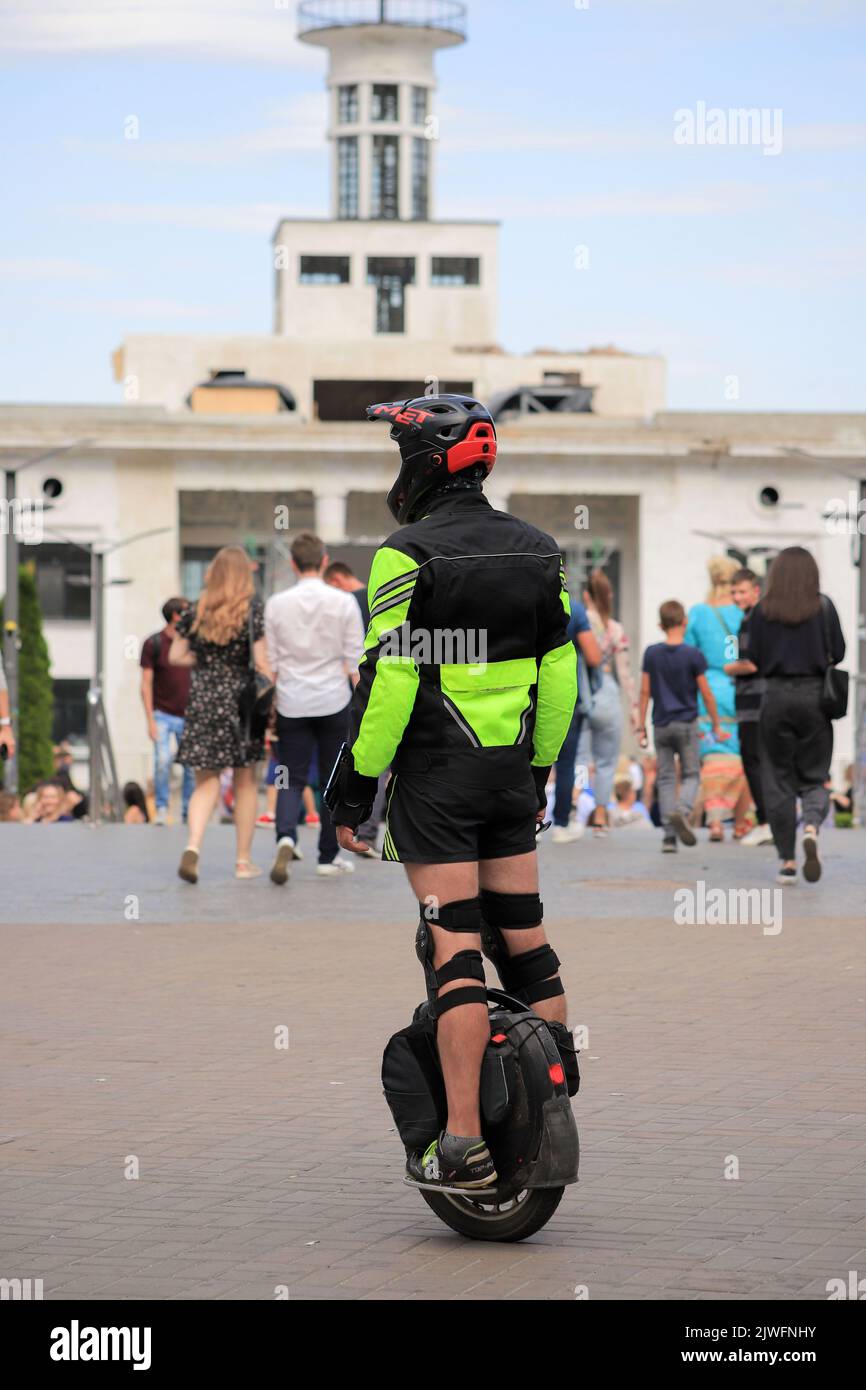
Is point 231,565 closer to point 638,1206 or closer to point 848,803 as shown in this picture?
point 638,1206

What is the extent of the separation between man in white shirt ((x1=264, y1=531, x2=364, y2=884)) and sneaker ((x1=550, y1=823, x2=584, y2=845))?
3431mm

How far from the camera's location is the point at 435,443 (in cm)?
563

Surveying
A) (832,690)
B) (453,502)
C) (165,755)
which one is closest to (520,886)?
(453,502)

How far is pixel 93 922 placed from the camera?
38.4 ft

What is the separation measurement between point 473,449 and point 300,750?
8.07 metres

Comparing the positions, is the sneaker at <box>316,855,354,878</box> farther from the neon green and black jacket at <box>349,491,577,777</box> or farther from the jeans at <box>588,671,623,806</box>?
the neon green and black jacket at <box>349,491,577,777</box>

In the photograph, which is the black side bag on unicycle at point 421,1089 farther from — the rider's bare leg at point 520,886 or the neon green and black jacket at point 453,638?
the neon green and black jacket at point 453,638

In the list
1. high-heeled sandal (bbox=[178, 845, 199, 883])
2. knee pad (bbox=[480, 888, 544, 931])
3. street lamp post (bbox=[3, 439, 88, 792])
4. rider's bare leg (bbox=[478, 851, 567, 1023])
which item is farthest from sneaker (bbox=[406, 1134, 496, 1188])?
street lamp post (bbox=[3, 439, 88, 792])

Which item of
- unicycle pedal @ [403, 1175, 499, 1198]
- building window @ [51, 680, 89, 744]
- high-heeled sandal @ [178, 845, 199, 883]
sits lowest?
building window @ [51, 680, 89, 744]

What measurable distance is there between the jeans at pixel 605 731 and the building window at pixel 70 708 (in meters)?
61.3

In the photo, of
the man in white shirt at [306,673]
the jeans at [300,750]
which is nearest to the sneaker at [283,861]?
the man in white shirt at [306,673]

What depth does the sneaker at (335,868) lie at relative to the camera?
14.1 m

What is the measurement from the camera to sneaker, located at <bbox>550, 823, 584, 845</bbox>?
17.0m

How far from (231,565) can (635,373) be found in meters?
82.3
